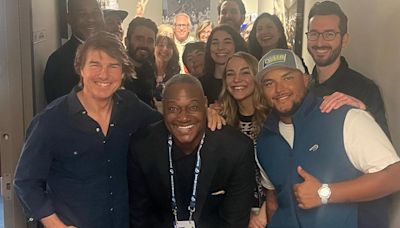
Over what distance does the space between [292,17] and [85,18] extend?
3.50 ft

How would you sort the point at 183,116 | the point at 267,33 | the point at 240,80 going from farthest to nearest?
the point at 267,33 → the point at 240,80 → the point at 183,116

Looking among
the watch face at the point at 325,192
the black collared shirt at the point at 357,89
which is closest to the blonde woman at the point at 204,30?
the black collared shirt at the point at 357,89

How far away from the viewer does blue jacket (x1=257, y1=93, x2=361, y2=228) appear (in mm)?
1484

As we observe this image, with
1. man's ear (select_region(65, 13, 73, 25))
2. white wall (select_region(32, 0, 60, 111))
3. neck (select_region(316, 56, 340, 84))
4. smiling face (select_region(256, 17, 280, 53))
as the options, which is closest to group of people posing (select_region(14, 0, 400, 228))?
neck (select_region(316, 56, 340, 84))

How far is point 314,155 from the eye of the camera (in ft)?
4.97

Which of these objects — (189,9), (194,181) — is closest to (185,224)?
(194,181)

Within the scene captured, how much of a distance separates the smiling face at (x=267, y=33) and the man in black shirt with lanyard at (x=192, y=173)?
958mm

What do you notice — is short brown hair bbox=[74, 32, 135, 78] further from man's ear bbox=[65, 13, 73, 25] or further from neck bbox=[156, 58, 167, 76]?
neck bbox=[156, 58, 167, 76]

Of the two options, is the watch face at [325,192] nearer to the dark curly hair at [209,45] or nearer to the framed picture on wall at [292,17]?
the dark curly hair at [209,45]

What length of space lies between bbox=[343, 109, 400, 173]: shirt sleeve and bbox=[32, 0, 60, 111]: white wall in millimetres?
1199

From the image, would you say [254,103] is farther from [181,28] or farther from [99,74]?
[181,28]

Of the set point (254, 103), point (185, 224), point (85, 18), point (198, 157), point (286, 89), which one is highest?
point (85, 18)

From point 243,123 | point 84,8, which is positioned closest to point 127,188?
point 243,123

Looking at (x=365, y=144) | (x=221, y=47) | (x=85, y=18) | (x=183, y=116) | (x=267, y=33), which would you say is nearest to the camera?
(x=365, y=144)
